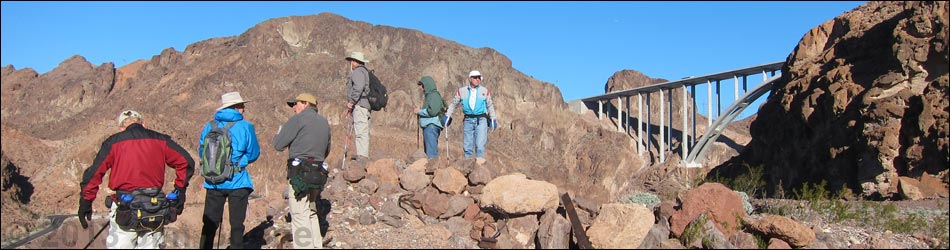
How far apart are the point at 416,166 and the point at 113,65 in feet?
271

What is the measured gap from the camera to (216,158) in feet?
20.7

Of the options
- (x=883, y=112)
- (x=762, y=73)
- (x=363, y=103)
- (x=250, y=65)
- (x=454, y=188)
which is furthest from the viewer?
(x=250, y=65)

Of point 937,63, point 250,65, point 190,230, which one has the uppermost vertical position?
point 250,65

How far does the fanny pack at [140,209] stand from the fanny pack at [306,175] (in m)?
1.03

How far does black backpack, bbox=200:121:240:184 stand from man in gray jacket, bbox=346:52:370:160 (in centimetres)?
324

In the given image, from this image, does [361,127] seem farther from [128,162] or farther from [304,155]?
[128,162]

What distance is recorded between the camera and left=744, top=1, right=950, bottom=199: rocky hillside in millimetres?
16328

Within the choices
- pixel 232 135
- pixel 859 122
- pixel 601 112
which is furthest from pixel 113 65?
pixel 232 135

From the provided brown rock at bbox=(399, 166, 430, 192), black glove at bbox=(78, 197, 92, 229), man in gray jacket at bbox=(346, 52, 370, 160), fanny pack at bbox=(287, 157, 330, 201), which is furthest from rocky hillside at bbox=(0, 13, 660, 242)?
black glove at bbox=(78, 197, 92, 229)

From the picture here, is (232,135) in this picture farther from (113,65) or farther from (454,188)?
(113,65)

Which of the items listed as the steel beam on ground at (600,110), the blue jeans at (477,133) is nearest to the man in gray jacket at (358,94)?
the blue jeans at (477,133)

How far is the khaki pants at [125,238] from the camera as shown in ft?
20.1

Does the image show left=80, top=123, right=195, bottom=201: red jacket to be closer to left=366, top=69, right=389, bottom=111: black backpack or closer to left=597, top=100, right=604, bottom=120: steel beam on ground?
left=366, top=69, right=389, bottom=111: black backpack

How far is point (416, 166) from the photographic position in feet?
32.9
